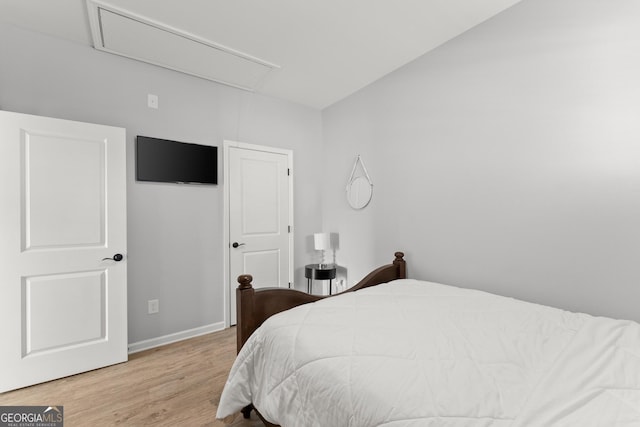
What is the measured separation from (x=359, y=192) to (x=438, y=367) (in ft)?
7.55

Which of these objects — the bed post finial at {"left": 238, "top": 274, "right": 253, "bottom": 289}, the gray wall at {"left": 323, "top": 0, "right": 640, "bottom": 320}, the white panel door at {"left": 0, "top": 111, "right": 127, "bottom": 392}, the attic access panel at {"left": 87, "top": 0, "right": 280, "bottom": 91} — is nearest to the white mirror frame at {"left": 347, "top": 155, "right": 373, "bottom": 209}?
the gray wall at {"left": 323, "top": 0, "right": 640, "bottom": 320}

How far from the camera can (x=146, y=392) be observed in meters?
1.92

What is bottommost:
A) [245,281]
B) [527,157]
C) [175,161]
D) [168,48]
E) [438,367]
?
[438,367]

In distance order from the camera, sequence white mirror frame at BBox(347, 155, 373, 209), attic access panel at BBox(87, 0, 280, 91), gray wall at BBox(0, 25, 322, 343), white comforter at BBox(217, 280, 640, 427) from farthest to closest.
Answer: white mirror frame at BBox(347, 155, 373, 209)
gray wall at BBox(0, 25, 322, 343)
attic access panel at BBox(87, 0, 280, 91)
white comforter at BBox(217, 280, 640, 427)

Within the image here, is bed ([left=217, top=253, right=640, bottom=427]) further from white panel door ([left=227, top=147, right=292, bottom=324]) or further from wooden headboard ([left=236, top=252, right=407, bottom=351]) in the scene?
white panel door ([left=227, top=147, right=292, bottom=324])

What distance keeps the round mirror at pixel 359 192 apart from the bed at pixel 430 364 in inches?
58.6

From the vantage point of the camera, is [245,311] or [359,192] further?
[359,192]

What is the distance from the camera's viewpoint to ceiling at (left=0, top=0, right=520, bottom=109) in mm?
1909

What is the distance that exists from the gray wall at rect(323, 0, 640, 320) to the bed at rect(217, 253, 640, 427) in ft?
1.17

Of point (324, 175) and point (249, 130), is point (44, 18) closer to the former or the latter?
point (249, 130)

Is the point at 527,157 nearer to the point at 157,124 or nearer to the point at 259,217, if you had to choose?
the point at 259,217

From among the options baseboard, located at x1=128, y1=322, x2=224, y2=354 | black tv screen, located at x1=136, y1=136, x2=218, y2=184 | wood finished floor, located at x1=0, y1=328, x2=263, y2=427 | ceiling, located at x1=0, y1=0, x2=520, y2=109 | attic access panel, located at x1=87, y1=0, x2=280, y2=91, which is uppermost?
ceiling, located at x1=0, y1=0, x2=520, y2=109

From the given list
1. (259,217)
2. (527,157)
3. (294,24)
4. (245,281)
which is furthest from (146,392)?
(527,157)

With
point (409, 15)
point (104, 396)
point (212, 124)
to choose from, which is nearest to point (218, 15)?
point (212, 124)
